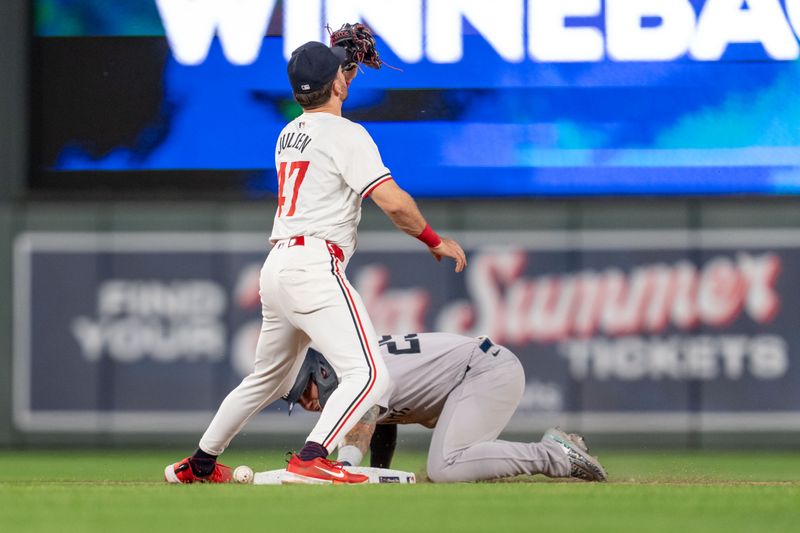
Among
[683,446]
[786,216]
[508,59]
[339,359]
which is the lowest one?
[683,446]

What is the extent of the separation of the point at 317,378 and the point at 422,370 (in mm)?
409

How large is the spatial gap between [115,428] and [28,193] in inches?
60.8

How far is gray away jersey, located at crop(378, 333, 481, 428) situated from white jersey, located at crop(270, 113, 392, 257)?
521mm

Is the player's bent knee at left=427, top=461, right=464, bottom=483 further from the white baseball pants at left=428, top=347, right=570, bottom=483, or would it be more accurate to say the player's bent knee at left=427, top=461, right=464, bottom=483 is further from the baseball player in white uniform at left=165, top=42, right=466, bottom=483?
the baseball player in white uniform at left=165, top=42, right=466, bottom=483

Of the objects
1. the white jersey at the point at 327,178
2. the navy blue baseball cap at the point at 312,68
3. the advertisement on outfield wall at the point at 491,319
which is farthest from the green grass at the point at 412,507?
the advertisement on outfield wall at the point at 491,319

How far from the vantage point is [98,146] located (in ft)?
30.8

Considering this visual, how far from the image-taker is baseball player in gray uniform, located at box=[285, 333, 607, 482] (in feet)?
18.9

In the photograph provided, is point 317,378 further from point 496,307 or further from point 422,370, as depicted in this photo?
point 496,307

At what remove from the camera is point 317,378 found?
5.88 m

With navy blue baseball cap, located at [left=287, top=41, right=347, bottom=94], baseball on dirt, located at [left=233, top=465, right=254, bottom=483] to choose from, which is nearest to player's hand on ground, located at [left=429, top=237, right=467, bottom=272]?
navy blue baseball cap, located at [left=287, top=41, right=347, bottom=94]

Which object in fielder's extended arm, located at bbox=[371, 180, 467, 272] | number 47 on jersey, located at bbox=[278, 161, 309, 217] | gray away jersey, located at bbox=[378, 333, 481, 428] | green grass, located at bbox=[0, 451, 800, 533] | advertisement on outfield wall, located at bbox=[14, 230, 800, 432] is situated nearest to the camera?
green grass, located at bbox=[0, 451, 800, 533]

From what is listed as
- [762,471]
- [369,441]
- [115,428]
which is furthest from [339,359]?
[115,428]

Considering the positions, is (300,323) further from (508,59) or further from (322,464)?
(508,59)

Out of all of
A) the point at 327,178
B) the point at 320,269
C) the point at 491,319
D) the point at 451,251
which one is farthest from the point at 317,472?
the point at 491,319
